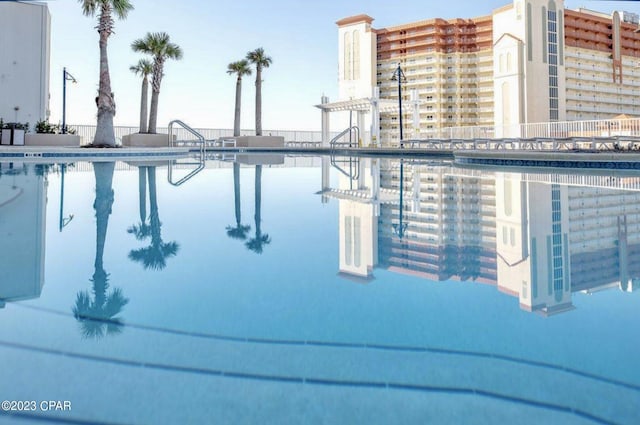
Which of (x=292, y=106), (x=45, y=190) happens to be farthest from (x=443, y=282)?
(x=292, y=106)

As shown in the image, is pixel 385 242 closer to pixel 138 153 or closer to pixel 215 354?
pixel 215 354

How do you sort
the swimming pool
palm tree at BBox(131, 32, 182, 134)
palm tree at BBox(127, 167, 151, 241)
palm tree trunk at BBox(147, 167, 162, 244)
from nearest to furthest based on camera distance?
the swimming pool
palm tree trunk at BBox(147, 167, 162, 244)
palm tree at BBox(127, 167, 151, 241)
palm tree at BBox(131, 32, 182, 134)

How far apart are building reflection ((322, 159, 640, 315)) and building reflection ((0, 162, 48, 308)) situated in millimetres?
1652

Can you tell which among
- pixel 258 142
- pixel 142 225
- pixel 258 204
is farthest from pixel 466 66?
pixel 142 225

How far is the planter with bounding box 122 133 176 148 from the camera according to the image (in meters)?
20.9

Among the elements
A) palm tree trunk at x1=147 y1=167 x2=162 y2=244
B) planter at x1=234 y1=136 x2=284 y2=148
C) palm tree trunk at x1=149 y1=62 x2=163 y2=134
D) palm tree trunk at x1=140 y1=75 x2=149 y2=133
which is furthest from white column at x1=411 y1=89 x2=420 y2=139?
palm tree trunk at x1=147 y1=167 x2=162 y2=244

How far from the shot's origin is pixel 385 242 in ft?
11.9

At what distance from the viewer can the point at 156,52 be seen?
24094mm

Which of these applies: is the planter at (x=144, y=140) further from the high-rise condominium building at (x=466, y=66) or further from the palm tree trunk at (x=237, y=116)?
the high-rise condominium building at (x=466, y=66)

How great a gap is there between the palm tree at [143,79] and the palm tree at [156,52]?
81cm

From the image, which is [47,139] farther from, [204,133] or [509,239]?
[509,239]

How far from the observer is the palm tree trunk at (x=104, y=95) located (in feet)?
53.1

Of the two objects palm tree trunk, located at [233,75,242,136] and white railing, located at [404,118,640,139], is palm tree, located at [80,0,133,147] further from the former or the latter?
white railing, located at [404,118,640,139]

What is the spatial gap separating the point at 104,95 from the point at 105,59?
47.0 inches
